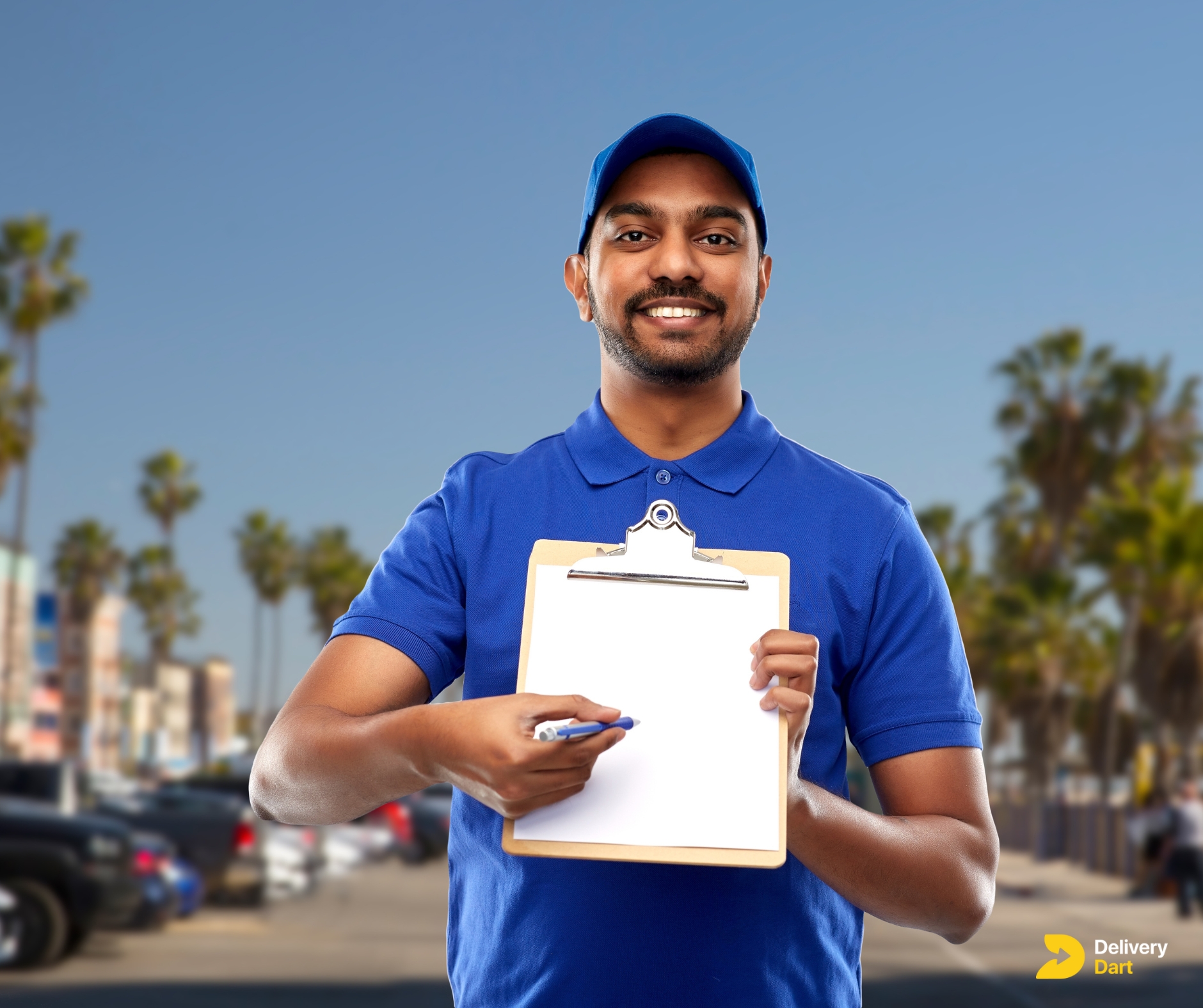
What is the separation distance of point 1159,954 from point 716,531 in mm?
17244

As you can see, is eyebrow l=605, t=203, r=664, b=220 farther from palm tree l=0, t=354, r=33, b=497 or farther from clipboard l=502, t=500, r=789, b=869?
palm tree l=0, t=354, r=33, b=497

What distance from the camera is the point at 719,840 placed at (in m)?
1.64

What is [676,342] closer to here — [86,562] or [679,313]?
[679,313]

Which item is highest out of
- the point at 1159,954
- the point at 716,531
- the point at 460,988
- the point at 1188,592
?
the point at 1188,592

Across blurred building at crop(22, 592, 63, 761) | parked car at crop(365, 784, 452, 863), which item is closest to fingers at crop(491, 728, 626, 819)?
parked car at crop(365, 784, 452, 863)

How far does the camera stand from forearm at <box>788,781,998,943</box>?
1.69 metres

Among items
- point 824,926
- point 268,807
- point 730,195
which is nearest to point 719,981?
point 824,926

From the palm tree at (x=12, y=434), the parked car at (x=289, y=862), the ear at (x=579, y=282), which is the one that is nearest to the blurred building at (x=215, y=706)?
the palm tree at (x=12, y=434)

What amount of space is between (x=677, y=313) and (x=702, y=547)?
336 mm

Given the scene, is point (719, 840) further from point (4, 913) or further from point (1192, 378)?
point (1192, 378)

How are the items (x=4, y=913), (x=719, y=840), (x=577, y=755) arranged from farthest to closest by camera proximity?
(x=4, y=913) < (x=719, y=840) < (x=577, y=755)

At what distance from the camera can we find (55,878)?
13.2 metres

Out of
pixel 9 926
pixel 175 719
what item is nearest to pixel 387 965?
pixel 9 926

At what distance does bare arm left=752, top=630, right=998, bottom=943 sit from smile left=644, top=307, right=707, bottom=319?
21.4 inches
